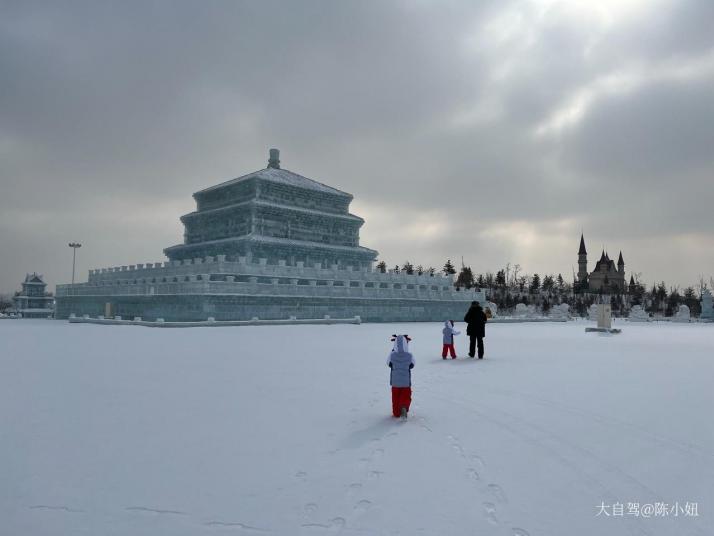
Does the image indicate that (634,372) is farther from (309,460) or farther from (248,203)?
(248,203)

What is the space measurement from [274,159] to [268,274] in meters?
15.7

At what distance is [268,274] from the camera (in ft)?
102

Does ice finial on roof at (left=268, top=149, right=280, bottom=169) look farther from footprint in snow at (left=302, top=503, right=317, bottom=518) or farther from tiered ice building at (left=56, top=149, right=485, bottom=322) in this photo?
footprint in snow at (left=302, top=503, right=317, bottom=518)

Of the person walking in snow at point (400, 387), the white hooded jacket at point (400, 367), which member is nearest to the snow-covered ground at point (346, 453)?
the person walking in snow at point (400, 387)

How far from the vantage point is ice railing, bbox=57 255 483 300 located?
28.9 metres

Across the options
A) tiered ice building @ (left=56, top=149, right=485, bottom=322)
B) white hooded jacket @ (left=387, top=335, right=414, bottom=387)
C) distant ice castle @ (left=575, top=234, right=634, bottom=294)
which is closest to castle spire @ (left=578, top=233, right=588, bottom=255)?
distant ice castle @ (left=575, top=234, right=634, bottom=294)

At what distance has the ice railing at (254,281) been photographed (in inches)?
1139

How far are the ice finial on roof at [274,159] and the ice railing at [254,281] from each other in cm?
1190

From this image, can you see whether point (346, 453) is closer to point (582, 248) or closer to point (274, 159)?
point (274, 159)

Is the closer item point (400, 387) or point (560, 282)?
point (400, 387)

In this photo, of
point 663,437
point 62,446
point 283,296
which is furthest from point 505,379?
point 283,296

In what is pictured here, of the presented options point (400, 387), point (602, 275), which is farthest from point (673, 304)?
point (400, 387)

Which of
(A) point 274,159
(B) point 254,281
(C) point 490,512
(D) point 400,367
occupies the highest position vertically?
(A) point 274,159

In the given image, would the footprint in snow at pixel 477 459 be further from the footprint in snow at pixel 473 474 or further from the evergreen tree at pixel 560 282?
the evergreen tree at pixel 560 282
